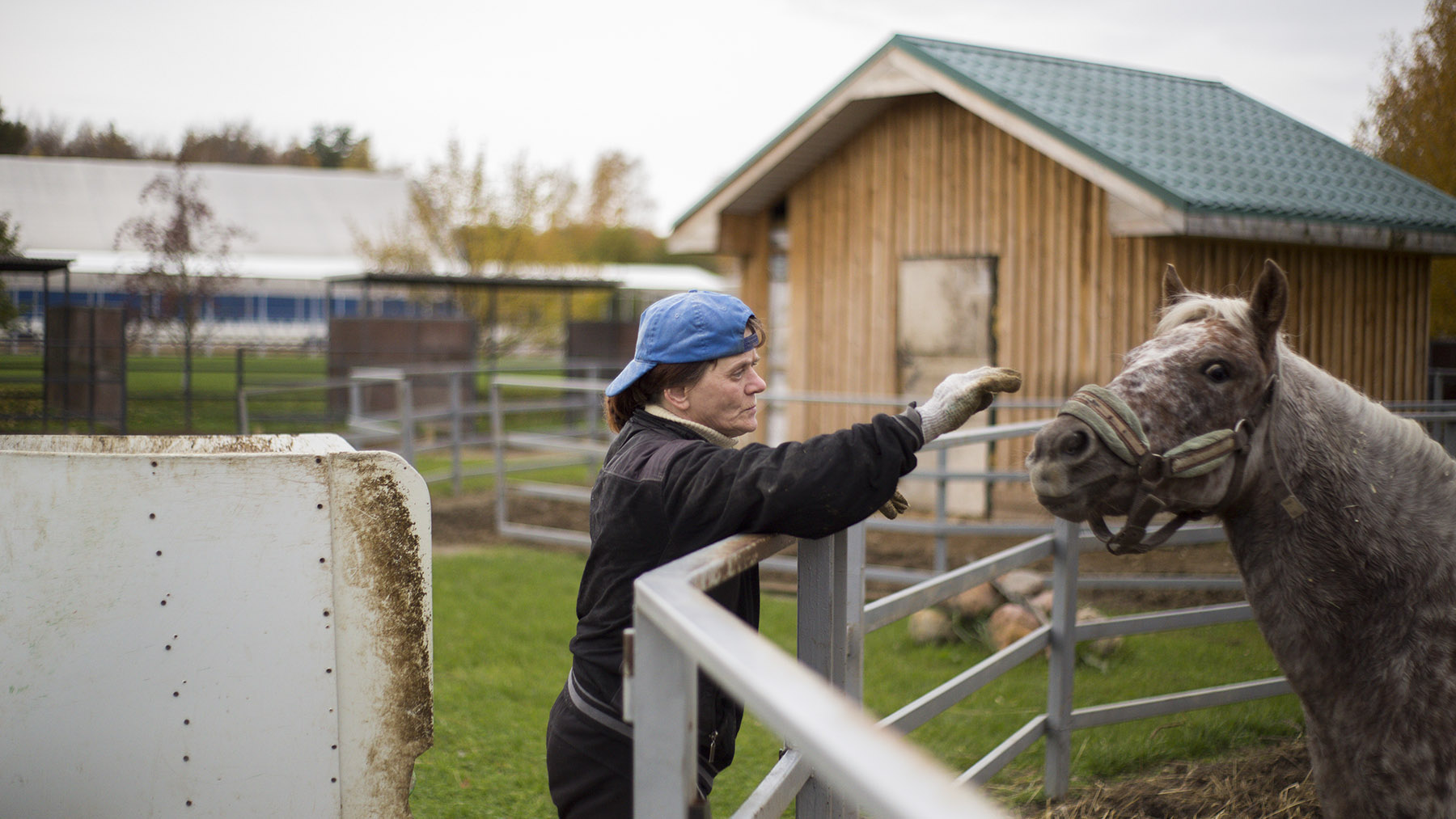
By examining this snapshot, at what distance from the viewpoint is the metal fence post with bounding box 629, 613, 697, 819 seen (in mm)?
1232

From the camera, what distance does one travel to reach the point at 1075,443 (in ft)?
6.93

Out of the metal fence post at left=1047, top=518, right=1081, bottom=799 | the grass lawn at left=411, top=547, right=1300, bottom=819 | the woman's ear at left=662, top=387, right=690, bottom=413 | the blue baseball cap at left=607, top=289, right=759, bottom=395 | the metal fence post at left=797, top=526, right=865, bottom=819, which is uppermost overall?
the blue baseball cap at left=607, top=289, right=759, bottom=395

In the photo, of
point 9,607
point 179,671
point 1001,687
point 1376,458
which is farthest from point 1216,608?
point 9,607

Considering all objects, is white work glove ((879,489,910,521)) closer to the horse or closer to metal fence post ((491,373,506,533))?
the horse

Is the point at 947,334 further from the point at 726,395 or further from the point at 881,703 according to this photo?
the point at 726,395

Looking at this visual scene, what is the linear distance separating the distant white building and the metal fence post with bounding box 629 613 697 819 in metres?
20.0

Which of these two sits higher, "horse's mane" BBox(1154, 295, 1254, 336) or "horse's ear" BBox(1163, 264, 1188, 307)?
"horse's ear" BBox(1163, 264, 1188, 307)

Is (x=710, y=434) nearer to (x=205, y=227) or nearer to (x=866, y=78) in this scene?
(x=866, y=78)

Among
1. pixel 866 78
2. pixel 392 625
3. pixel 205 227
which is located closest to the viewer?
pixel 392 625

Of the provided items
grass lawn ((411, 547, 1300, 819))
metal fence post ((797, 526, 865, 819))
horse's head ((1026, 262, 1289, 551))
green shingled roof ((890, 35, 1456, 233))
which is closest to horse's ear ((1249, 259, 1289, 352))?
horse's head ((1026, 262, 1289, 551))

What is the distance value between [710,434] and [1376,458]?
159 centimetres

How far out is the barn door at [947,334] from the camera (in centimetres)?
858

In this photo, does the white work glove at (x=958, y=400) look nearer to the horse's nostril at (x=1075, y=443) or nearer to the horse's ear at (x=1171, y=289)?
the horse's nostril at (x=1075, y=443)

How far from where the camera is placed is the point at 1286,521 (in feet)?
7.49
